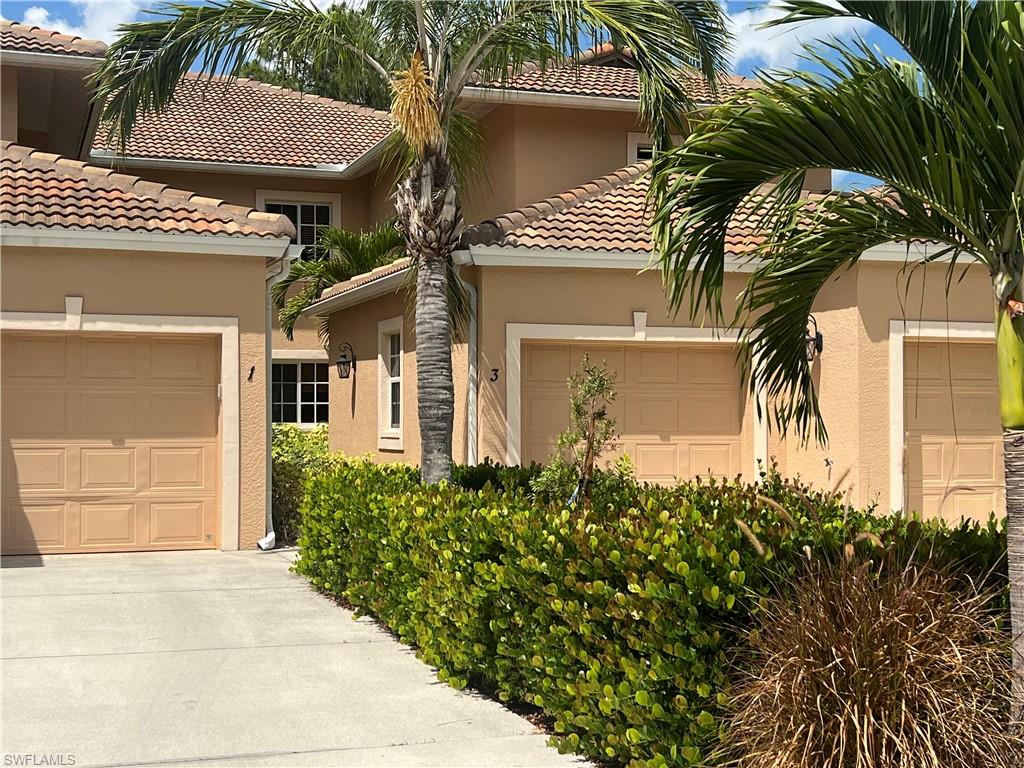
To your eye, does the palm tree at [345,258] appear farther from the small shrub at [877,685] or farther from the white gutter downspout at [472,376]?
the small shrub at [877,685]

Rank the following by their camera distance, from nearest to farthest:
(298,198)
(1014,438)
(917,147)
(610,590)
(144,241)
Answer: (1014,438)
(917,147)
(610,590)
(144,241)
(298,198)

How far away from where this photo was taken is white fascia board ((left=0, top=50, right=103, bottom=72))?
15.2 meters

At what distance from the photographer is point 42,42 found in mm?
15594

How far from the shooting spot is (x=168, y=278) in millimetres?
13414

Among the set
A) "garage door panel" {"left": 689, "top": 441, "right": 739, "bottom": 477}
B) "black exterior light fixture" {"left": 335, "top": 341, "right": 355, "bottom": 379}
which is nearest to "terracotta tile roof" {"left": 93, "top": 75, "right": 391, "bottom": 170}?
"black exterior light fixture" {"left": 335, "top": 341, "right": 355, "bottom": 379}

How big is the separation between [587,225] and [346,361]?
5748 millimetres

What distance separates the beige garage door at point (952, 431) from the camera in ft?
46.1

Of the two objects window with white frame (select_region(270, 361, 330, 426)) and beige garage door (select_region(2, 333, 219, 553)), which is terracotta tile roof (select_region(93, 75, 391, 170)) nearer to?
window with white frame (select_region(270, 361, 330, 426))

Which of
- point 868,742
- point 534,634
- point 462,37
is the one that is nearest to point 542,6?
point 462,37

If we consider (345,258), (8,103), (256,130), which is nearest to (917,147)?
(8,103)

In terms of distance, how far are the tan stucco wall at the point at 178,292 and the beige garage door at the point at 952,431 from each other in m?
7.52

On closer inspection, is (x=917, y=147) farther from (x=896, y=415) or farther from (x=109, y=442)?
(x=109, y=442)

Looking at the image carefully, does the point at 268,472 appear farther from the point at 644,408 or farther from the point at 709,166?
the point at 709,166

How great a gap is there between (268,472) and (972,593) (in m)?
9.77
